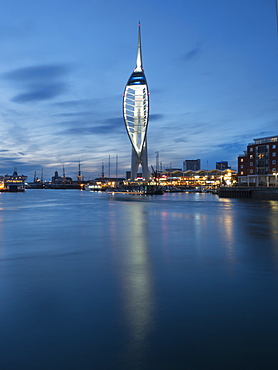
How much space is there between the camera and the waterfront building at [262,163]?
245ft

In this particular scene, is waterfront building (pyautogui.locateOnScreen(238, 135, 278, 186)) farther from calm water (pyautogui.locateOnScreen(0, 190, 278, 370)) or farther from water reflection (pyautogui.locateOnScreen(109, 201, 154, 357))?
calm water (pyautogui.locateOnScreen(0, 190, 278, 370))

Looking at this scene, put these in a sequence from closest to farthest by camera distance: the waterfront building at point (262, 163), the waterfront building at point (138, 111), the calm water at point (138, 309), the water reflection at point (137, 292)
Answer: the calm water at point (138, 309)
the water reflection at point (137, 292)
the waterfront building at point (262, 163)
the waterfront building at point (138, 111)

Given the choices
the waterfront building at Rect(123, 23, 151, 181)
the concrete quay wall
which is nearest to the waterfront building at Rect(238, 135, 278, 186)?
the concrete quay wall

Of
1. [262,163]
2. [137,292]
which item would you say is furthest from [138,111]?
[137,292]

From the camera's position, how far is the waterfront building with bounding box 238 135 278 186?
74.8 m

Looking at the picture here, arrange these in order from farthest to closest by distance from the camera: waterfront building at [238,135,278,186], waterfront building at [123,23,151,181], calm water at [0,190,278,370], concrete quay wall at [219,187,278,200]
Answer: waterfront building at [123,23,151,181], waterfront building at [238,135,278,186], concrete quay wall at [219,187,278,200], calm water at [0,190,278,370]

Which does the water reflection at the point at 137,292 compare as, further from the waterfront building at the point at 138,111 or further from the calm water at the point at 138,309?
the waterfront building at the point at 138,111

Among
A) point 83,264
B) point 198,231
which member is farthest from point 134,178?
point 83,264

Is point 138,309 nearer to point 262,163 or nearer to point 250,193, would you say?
point 250,193

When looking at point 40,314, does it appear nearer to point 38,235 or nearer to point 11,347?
point 11,347

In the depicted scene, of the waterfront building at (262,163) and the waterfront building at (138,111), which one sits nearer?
the waterfront building at (262,163)

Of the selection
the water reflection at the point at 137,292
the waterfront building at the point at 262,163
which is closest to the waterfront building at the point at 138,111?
the waterfront building at the point at 262,163

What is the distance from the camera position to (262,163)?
3039 inches

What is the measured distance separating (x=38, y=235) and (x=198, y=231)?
Answer: 8891 millimetres
